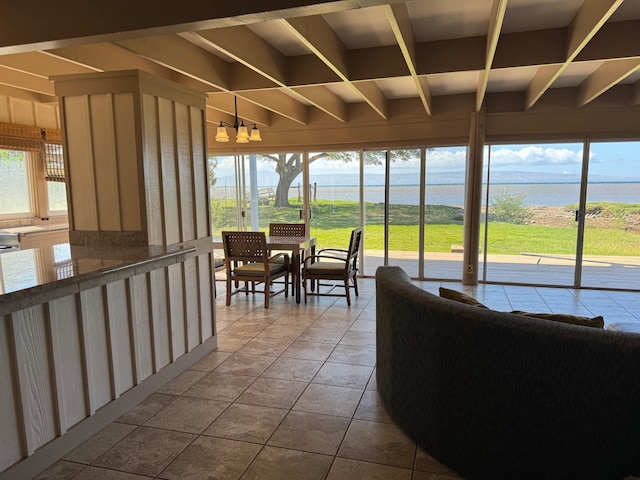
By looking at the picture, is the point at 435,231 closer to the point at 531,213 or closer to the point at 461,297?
the point at 531,213

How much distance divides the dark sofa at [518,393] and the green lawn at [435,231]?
4105mm

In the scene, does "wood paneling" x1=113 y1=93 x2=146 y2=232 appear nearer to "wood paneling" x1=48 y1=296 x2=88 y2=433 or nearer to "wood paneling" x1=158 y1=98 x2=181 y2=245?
"wood paneling" x1=158 y1=98 x2=181 y2=245

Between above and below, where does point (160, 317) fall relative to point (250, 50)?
below

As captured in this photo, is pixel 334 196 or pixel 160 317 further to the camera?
pixel 334 196

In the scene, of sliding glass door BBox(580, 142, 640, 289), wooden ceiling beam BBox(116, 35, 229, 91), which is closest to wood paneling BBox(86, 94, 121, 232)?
wooden ceiling beam BBox(116, 35, 229, 91)

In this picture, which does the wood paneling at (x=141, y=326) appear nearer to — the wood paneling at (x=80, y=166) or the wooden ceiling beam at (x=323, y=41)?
the wood paneling at (x=80, y=166)

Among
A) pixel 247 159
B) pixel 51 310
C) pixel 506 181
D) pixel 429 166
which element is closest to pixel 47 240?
pixel 247 159

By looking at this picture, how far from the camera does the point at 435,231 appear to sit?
6094 mm

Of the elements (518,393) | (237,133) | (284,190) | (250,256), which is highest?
(237,133)

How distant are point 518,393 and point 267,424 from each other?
140 centimetres

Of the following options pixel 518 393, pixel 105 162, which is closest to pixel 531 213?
pixel 518 393

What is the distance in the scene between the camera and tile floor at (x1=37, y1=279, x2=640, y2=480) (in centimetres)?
204

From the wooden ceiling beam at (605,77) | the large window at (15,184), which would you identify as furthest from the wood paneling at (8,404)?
the large window at (15,184)

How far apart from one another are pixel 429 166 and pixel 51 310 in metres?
5.06
